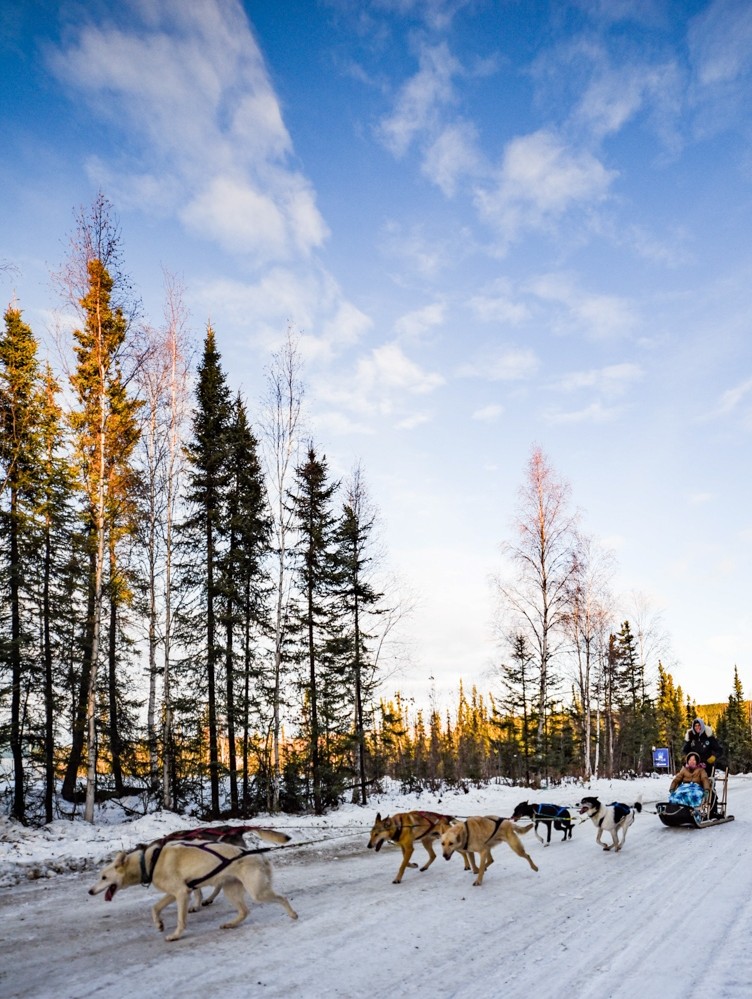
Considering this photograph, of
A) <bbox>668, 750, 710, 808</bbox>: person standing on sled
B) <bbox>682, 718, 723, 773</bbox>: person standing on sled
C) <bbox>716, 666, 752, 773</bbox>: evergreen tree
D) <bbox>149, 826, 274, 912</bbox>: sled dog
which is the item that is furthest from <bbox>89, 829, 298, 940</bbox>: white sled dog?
<bbox>716, 666, 752, 773</bbox>: evergreen tree

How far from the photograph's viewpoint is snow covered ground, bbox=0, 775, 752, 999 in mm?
4598

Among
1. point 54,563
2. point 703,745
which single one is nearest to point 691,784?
point 703,745

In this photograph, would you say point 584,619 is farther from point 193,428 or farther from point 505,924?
point 505,924

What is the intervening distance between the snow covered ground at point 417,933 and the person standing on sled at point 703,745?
3.48 meters

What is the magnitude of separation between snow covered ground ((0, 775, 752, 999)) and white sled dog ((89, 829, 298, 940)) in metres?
0.30

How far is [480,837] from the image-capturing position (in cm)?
785

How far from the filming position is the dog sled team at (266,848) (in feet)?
19.2

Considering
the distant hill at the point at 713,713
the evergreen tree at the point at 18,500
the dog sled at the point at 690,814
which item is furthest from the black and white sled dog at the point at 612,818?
the distant hill at the point at 713,713

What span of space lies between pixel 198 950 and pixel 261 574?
558 inches

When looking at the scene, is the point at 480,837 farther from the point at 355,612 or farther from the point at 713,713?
the point at 713,713

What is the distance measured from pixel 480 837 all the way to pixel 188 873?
12.7 feet

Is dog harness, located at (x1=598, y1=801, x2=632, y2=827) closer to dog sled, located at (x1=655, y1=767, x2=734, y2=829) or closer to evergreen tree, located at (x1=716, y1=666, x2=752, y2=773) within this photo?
dog sled, located at (x1=655, y1=767, x2=734, y2=829)

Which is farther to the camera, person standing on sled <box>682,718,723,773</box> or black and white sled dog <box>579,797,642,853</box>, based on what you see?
person standing on sled <box>682,718,723,773</box>

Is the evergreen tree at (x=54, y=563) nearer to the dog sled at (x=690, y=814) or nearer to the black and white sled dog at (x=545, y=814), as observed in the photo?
the black and white sled dog at (x=545, y=814)
